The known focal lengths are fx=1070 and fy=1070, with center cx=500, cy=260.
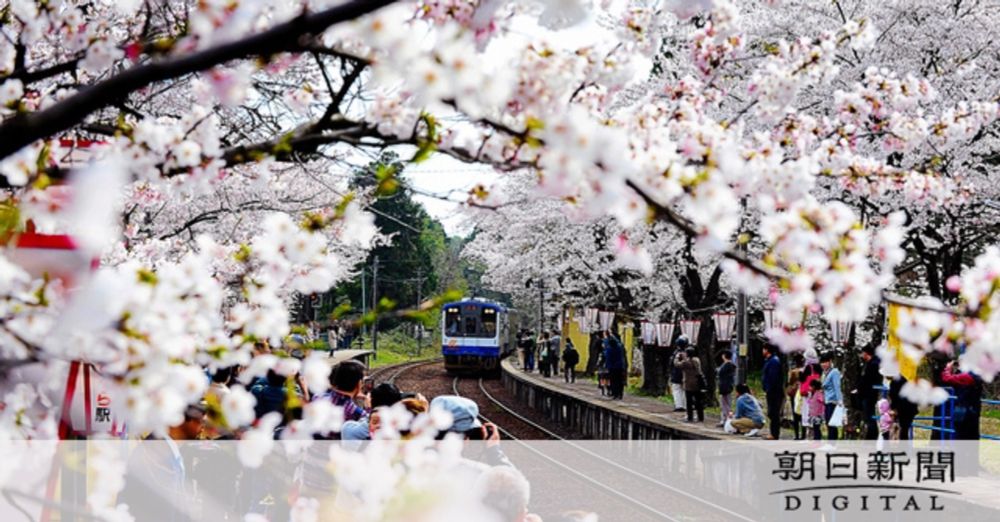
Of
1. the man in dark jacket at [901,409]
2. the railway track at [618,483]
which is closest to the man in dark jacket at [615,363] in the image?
the railway track at [618,483]

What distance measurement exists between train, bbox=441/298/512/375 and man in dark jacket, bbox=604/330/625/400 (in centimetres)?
1242

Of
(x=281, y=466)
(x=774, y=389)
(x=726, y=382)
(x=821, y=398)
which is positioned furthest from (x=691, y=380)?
(x=281, y=466)

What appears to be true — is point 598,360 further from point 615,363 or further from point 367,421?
point 367,421

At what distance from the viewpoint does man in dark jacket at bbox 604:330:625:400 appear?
63.1 ft

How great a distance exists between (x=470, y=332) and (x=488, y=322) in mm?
630

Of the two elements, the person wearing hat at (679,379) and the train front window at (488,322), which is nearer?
the person wearing hat at (679,379)

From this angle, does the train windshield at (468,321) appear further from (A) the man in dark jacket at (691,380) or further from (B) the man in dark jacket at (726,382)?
(B) the man in dark jacket at (726,382)

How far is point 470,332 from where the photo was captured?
32031 millimetres

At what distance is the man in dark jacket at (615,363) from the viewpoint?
63.1 feet

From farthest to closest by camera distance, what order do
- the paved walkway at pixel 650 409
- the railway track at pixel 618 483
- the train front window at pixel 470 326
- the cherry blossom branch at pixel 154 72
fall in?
the train front window at pixel 470 326, the paved walkway at pixel 650 409, the railway track at pixel 618 483, the cherry blossom branch at pixel 154 72

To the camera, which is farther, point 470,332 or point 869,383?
point 470,332

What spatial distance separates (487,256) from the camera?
1331 inches

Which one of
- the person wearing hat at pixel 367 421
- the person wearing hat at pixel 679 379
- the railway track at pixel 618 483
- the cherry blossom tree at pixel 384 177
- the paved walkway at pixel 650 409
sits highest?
the cherry blossom tree at pixel 384 177

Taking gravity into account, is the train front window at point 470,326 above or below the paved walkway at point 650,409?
above
